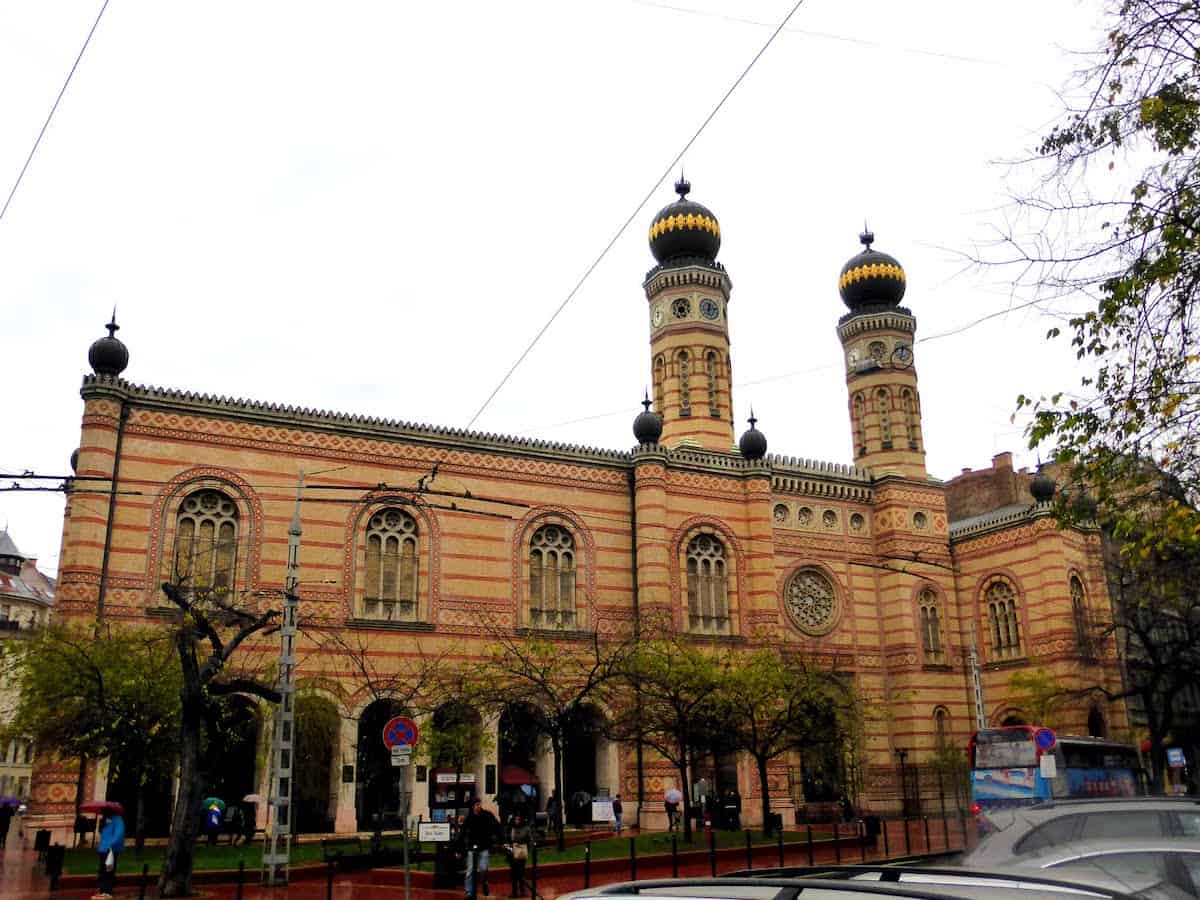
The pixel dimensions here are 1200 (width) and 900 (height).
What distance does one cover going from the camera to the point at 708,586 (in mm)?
31531

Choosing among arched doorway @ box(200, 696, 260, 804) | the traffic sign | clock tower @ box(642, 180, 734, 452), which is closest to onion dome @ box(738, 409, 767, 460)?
clock tower @ box(642, 180, 734, 452)

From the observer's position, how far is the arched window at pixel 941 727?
34.0m

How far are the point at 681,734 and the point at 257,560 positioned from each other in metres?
11.0

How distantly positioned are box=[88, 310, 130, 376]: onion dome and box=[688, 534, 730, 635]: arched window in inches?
640

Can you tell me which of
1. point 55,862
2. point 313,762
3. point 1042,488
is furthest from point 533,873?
point 1042,488

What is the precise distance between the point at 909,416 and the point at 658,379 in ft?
30.9

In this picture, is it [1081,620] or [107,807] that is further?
[1081,620]

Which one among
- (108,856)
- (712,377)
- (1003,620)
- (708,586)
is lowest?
(108,856)

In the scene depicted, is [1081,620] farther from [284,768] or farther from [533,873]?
[284,768]

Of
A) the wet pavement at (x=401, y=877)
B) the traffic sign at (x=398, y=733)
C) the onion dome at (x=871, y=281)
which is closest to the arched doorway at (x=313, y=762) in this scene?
the wet pavement at (x=401, y=877)

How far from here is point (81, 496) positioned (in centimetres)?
2384

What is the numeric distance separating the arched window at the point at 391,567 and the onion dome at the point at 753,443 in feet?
36.7

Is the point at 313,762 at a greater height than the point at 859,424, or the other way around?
the point at 859,424

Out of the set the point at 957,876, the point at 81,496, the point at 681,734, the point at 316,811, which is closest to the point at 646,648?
the point at 681,734
